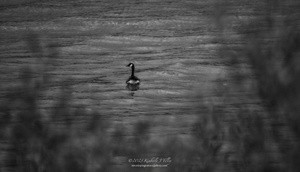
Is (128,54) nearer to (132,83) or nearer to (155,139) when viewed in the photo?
(132,83)

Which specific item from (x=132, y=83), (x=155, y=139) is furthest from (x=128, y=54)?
(x=155, y=139)

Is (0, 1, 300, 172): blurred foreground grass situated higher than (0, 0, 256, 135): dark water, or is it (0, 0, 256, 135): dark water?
(0, 0, 256, 135): dark water

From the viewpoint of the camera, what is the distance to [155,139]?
1.05 m

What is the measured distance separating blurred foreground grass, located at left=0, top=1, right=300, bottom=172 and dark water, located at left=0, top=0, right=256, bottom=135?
25 millimetres

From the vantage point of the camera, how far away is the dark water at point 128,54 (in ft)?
3.52

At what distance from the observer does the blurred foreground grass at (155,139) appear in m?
1.04

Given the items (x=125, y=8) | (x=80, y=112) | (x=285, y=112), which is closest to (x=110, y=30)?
(x=125, y=8)

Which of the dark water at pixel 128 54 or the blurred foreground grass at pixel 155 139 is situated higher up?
the dark water at pixel 128 54

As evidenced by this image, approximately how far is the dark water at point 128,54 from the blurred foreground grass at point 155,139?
0.02 metres

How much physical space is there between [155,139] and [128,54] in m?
0.21

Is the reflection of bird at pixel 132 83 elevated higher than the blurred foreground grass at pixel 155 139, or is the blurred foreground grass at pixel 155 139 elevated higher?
the reflection of bird at pixel 132 83

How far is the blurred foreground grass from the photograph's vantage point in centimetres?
104

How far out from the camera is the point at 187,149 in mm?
1051

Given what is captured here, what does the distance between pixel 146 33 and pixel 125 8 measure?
0.10 m
